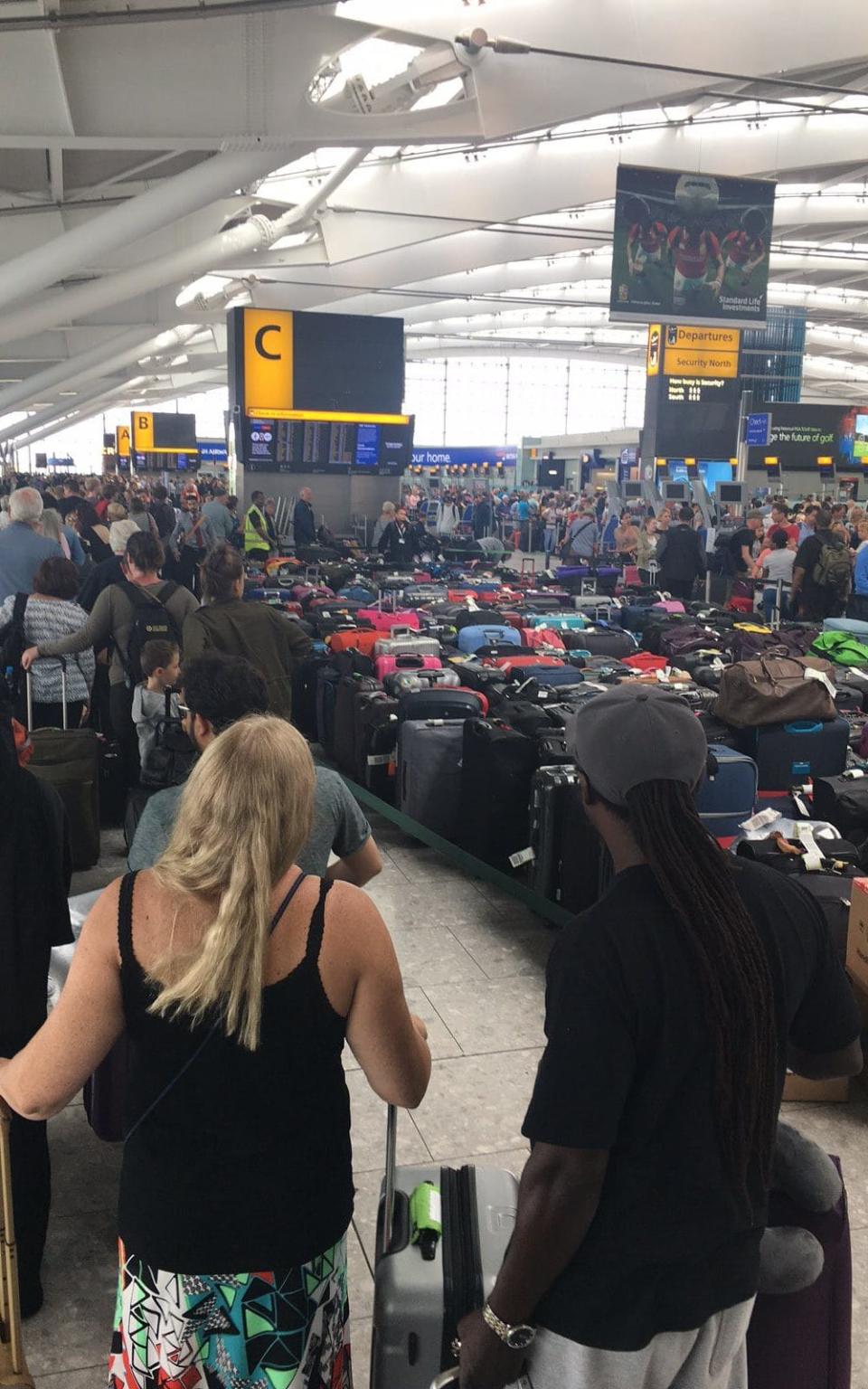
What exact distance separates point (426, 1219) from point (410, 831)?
4925 millimetres

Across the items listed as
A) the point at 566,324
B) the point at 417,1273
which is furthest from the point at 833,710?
the point at 566,324

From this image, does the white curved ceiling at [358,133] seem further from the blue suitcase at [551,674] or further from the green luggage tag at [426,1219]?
the green luggage tag at [426,1219]

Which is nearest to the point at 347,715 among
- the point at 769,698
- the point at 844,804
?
the point at 769,698

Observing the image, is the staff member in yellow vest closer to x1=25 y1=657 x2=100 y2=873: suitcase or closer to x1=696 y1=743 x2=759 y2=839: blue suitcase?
x1=25 y1=657 x2=100 y2=873: suitcase

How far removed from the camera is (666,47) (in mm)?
12344

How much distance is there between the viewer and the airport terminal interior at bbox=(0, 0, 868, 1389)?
1663 mm

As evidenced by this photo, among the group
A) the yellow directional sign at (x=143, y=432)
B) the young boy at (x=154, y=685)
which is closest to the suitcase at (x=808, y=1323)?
the young boy at (x=154, y=685)

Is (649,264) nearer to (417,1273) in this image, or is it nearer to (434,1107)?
(434,1107)

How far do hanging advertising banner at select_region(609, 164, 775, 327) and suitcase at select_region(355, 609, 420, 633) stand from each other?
5.18 meters

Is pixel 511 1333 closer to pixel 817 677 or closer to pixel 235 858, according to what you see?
pixel 235 858

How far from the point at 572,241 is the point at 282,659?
72.0 ft

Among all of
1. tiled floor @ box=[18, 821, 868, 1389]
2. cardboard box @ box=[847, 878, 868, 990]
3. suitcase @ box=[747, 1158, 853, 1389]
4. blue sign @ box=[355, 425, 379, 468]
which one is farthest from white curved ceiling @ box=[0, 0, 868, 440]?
suitcase @ box=[747, 1158, 853, 1389]

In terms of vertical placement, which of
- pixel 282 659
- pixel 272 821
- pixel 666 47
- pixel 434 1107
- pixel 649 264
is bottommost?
pixel 434 1107

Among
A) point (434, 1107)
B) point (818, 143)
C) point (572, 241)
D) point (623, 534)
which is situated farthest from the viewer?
point (572, 241)
